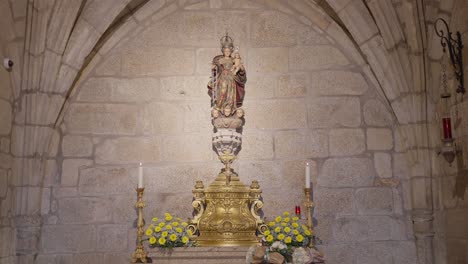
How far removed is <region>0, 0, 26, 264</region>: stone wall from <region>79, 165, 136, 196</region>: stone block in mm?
699

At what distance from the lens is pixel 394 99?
217 inches

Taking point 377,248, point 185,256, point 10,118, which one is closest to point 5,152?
Answer: point 10,118

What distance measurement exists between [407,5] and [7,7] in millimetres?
3805

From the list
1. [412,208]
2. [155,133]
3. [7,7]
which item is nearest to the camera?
[7,7]

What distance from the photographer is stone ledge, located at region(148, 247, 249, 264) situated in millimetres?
4656

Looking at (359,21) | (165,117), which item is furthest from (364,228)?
(165,117)

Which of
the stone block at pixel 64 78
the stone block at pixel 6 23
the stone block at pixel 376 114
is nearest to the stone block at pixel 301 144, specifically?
the stone block at pixel 376 114

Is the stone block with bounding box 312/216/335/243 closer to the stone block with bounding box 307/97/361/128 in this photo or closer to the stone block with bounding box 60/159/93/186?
the stone block with bounding box 307/97/361/128

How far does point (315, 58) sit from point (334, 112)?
25.1 inches

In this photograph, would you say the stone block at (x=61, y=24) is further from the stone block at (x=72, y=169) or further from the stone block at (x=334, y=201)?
the stone block at (x=334, y=201)

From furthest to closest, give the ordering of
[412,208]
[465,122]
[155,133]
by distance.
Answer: [155,133]
[412,208]
[465,122]

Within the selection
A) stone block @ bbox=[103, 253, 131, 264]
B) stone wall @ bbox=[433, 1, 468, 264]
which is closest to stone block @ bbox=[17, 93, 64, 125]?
stone block @ bbox=[103, 253, 131, 264]

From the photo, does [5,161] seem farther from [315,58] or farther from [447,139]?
[447,139]

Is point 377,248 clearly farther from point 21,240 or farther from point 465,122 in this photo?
point 21,240
